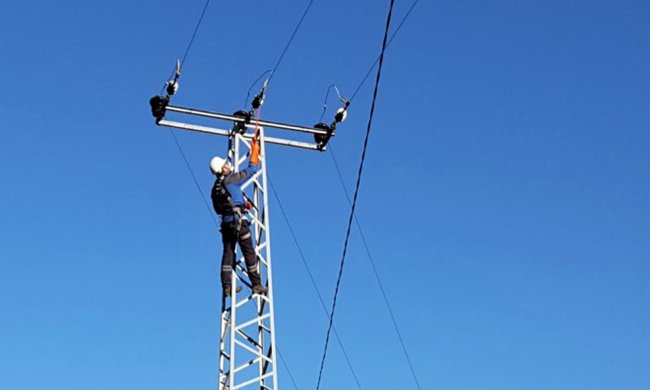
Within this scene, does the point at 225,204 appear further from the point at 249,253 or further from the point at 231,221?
the point at 249,253

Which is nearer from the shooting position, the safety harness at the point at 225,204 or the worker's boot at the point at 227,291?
the safety harness at the point at 225,204

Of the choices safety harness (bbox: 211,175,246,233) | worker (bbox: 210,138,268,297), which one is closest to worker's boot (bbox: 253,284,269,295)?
worker (bbox: 210,138,268,297)

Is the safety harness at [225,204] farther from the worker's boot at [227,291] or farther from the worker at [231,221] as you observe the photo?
the worker's boot at [227,291]

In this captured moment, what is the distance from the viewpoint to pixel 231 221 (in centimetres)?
1681

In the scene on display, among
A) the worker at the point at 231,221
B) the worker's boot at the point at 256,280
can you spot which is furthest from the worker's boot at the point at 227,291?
the worker's boot at the point at 256,280

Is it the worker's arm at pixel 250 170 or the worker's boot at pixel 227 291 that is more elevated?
the worker's arm at pixel 250 170

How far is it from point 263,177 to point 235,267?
138 cm

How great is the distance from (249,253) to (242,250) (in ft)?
0.38

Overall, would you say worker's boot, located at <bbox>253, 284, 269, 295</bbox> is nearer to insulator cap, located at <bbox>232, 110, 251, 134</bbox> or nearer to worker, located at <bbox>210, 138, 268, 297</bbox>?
worker, located at <bbox>210, 138, 268, 297</bbox>

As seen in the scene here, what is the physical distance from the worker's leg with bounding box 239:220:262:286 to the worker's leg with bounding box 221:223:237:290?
115 mm

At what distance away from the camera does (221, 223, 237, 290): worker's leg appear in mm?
16922

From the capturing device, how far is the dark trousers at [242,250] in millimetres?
16906

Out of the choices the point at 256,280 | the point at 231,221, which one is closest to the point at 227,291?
the point at 256,280

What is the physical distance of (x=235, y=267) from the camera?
17.1 metres
